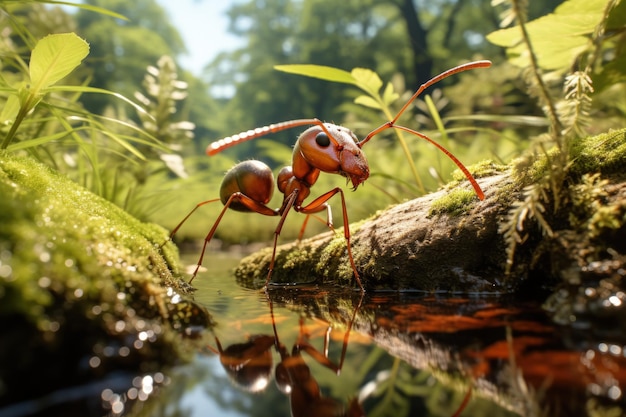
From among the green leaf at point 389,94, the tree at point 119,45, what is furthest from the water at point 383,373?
the tree at point 119,45

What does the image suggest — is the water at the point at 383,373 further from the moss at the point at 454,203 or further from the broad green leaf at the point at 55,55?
the broad green leaf at the point at 55,55

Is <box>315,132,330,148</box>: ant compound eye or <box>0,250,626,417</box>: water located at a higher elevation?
<box>315,132,330,148</box>: ant compound eye

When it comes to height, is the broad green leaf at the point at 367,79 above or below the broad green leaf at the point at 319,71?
below

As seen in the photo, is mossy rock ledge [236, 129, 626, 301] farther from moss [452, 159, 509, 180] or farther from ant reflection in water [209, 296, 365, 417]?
ant reflection in water [209, 296, 365, 417]

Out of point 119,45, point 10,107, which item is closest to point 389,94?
point 10,107

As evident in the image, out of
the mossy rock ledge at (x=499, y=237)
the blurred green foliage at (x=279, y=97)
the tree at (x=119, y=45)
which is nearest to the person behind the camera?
the mossy rock ledge at (x=499, y=237)

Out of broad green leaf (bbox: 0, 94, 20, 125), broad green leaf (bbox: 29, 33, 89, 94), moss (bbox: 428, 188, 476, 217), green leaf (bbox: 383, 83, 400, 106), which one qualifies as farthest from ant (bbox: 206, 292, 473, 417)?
green leaf (bbox: 383, 83, 400, 106)
